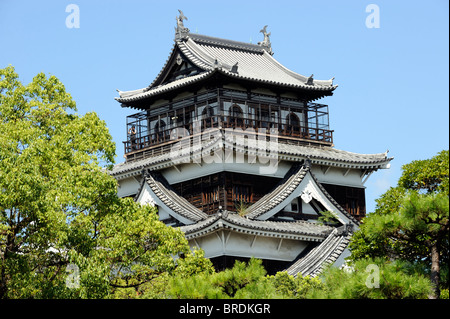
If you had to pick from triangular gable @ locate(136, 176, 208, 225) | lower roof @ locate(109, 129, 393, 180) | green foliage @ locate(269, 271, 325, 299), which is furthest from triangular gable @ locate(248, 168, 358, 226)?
green foliage @ locate(269, 271, 325, 299)

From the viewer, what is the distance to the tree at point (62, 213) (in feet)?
69.3

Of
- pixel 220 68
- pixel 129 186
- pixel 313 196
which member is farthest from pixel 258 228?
pixel 129 186

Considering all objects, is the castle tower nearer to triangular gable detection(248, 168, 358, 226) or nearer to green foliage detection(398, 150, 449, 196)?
triangular gable detection(248, 168, 358, 226)

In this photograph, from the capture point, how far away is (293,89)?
38.5 meters

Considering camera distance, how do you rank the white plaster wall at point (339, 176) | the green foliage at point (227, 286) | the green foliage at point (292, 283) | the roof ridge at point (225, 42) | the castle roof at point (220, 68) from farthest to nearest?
the roof ridge at point (225, 42), the castle roof at point (220, 68), the white plaster wall at point (339, 176), the green foliage at point (292, 283), the green foliage at point (227, 286)

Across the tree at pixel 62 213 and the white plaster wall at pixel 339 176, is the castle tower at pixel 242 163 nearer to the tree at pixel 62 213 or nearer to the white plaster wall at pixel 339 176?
the white plaster wall at pixel 339 176

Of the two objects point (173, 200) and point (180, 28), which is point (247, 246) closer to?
point (173, 200)

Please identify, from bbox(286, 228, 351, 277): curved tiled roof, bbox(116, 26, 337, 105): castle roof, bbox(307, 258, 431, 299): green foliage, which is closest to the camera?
bbox(307, 258, 431, 299): green foliage

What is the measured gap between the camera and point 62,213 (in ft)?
70.3

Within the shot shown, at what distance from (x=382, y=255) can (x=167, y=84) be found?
21210 mm

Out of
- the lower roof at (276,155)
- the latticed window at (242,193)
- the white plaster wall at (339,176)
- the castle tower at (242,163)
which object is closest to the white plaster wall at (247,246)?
the castle tower at (242,163)

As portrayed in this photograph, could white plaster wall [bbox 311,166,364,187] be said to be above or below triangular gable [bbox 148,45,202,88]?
below

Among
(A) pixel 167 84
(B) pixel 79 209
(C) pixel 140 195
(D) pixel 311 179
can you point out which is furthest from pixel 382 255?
(A) pixel 167 84

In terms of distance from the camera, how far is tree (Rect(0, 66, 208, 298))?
21125 millimetres
